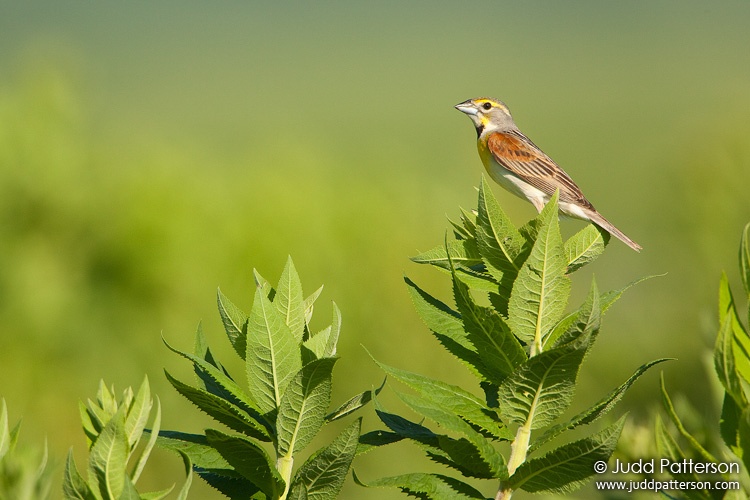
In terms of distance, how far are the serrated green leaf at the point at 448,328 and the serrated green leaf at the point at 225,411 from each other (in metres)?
0.28

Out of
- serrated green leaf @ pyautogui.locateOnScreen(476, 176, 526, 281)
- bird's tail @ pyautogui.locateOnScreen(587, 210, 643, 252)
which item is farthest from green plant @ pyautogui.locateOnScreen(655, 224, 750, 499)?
bird's tail @ pyautogui.locateOnScreen(587, 210, 643, 252)

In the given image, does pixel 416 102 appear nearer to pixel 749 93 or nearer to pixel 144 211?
pixel 749 93

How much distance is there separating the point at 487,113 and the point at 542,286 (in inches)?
218

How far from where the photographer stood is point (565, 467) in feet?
3.51

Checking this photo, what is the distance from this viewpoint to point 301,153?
8.73 m

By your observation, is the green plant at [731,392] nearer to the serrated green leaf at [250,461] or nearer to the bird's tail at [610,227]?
the serrated green leaf at [250,461]

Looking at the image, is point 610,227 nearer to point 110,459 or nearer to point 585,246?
point 585,246

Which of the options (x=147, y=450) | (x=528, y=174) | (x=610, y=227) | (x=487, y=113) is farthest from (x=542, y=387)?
(x=487, y=113)

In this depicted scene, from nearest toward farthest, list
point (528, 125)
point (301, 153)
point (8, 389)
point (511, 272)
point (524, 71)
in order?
point (511, 272) → point (8, 389) → point (301, 153) → point (528, 125) → point (524, 71)

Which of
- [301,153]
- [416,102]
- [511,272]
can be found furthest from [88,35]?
[511,272]

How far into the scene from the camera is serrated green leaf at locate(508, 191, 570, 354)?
1.12 meters

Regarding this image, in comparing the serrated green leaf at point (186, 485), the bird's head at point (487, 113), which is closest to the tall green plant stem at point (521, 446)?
the serrated green leaf at point (186, 485)

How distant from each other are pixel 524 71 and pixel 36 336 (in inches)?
2437

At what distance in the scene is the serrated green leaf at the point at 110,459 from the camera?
2.88ft
